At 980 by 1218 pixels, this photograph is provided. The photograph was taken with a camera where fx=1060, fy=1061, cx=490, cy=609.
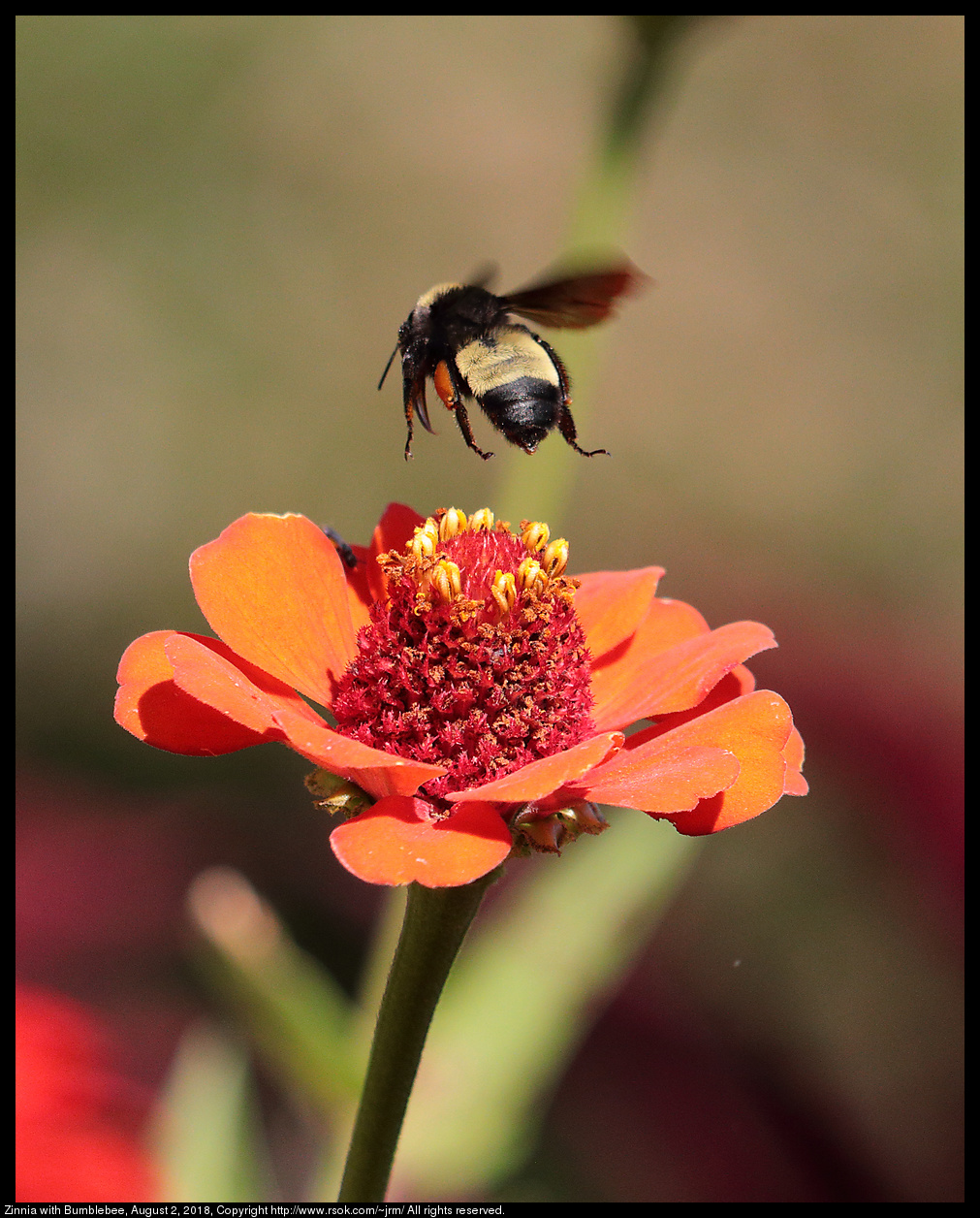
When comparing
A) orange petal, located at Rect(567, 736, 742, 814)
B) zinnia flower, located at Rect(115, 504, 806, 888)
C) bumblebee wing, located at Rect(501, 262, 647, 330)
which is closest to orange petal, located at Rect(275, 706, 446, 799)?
zinnia flower, located at Rect(115, 504, 806, 888)

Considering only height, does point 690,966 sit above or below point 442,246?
below

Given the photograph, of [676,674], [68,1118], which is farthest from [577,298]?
[68,1118]

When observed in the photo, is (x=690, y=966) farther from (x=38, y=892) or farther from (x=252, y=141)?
(x=252, y=141)

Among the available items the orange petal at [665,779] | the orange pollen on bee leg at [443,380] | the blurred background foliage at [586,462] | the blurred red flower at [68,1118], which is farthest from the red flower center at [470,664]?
the blurred red flower at [68,1118]

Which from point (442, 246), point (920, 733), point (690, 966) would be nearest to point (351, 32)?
point (442, 246)

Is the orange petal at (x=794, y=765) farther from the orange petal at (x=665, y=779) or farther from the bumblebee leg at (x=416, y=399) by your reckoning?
the bumblebee leg at (x=416, y=399)

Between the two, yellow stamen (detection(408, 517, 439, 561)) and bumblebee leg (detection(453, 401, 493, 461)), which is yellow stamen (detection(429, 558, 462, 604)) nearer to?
yellow stamen (detection(408, 517, 439, 561))
